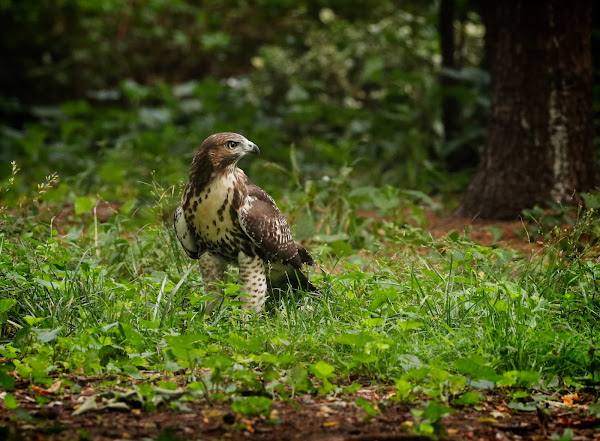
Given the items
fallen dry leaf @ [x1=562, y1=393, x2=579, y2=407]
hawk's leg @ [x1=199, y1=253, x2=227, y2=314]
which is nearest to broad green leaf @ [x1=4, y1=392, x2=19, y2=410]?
hawk's leg @ [x1=199, y1=253, x2=227, y2=314]

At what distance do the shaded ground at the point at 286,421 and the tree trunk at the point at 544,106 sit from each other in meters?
3.34

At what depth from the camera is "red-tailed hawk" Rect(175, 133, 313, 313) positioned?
12.1 feet

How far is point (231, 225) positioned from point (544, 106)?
3.42 metres

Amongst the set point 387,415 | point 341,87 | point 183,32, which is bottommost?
point 387,415

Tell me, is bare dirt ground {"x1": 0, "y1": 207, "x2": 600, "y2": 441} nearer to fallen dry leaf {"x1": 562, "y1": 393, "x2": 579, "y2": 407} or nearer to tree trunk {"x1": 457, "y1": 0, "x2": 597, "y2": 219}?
fallen dry leaf {"x1": 562, "y1": 393, "x2": 579, "y2": 407}

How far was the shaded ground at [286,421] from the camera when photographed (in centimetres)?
257

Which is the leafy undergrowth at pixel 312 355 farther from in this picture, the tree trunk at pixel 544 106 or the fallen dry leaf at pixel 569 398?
the tree trunk at pixel 544 106

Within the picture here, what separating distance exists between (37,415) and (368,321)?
1.39m

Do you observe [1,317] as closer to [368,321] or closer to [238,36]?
[368,321]

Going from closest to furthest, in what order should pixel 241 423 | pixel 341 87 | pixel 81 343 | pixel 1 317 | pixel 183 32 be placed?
pixel 241 423 → pixel 81 343 → pixel 1 317 → pixel 341 87 → pixel 183 32

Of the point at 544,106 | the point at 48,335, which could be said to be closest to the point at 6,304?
the point at 48,335

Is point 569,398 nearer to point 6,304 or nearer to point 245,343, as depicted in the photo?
point 245,343

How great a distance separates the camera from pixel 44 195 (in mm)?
5734

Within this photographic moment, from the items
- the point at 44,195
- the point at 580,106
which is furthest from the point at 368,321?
the point at 580,106
